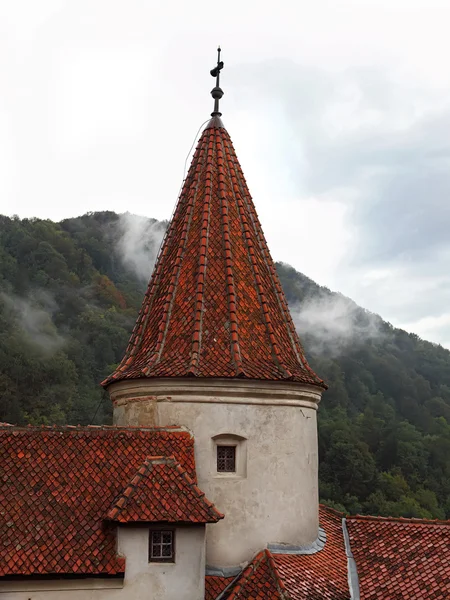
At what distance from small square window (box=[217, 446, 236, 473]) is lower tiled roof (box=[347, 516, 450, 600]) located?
3138 mm

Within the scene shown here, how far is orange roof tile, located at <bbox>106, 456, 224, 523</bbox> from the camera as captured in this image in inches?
439

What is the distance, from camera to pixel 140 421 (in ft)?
44.9

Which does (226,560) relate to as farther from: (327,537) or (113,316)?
(113,316)

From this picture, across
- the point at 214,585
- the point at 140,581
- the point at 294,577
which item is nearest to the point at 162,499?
A: the point at 140,581

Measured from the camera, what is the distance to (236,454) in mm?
13297

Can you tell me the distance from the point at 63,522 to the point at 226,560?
126 inches

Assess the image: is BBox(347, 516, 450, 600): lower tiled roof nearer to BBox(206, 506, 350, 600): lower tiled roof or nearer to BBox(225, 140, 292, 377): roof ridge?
BBox(206, 506, 350, 600): lower tiled roof

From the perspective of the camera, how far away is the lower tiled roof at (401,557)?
1230cm

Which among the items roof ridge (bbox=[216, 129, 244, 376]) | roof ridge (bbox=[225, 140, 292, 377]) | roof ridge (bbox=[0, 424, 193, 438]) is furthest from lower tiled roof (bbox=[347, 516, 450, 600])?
roof ridge (bbox=[216, 129, 244, 376])

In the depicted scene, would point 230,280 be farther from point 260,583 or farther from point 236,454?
point 260,583

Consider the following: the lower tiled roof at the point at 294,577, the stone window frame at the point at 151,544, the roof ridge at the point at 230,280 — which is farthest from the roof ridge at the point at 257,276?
the stone window frame at the point at 151,544

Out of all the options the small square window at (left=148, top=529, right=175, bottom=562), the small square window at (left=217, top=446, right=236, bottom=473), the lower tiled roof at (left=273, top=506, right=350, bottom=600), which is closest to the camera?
the small square window at (left=148, top=529, right=175, bottom=562)

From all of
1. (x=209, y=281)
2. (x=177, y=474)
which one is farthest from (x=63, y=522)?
(x=209, y=281)

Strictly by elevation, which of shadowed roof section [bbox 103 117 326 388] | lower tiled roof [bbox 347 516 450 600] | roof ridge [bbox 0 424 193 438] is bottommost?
lower tiled roof [bbox 347 516 450 600]
